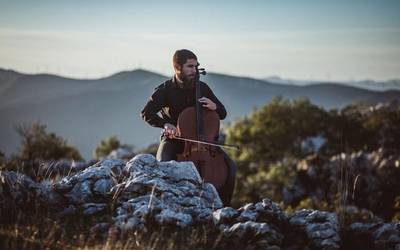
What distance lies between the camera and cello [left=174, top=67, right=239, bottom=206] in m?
7.91

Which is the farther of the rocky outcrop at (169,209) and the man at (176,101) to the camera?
the man at (176,101)

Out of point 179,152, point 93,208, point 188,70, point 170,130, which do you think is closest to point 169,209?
point 93,208

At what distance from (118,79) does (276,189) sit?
98151 millimetres

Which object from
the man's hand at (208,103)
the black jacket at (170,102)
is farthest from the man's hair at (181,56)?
the man's hand at (208,103)

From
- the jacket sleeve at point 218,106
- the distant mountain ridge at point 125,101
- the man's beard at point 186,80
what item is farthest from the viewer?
the distant mountain ridge at point 125,101

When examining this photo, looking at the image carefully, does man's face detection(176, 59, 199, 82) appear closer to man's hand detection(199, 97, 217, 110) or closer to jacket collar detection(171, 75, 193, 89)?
jacket collar detection(171, 75, 193, 89)

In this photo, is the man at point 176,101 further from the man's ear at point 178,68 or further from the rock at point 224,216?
the rock at point 224,216

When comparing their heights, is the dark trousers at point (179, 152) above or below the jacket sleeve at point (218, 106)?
below

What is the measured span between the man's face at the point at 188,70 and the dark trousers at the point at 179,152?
1008 millimetres

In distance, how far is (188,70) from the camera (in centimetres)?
832

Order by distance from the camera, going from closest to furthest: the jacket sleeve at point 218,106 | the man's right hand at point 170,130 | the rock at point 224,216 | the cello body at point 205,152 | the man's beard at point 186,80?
the rock at point 224,216
the cello body at point 205,152
the man's right hand at point 170,130
the man's beard at point 186,80
the jacket sleeve at point 218,106

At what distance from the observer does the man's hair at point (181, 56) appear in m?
8.30

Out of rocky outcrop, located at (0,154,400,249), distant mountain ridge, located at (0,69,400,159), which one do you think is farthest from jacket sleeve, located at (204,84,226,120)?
distant mountain ridge, located at (0,69,400,159)

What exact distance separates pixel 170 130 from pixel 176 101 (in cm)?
66
